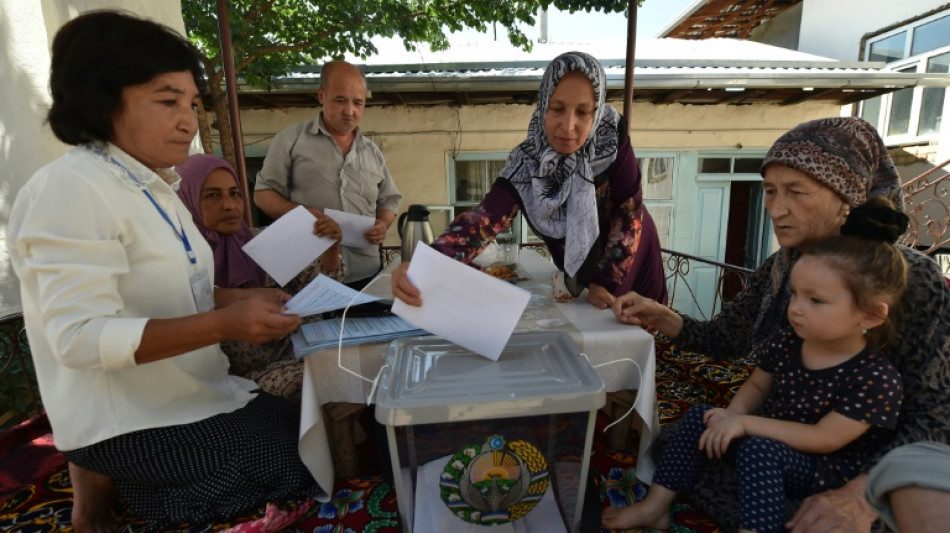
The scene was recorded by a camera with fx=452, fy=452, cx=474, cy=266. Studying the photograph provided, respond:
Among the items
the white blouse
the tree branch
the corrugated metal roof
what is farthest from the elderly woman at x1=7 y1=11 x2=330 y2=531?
the corrugated metal roof

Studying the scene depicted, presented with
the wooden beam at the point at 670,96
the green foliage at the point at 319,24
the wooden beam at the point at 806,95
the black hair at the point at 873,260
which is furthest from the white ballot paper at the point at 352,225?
the wooden beam at the point at 806,95

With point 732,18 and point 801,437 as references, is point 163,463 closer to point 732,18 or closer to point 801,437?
point 801,437

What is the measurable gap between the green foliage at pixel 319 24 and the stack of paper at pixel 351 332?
3.49 meters

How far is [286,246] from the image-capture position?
1.80 metres

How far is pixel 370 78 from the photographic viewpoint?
4570mm

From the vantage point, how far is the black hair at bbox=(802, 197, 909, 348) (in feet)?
3.60

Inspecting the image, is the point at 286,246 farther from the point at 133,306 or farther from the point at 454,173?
the point at 454,173

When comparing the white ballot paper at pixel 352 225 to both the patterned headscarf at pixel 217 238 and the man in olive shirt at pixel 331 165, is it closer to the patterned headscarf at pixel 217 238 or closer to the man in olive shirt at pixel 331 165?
the man in olive shirt at pixel 331 165

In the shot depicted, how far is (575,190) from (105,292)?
1352 millimetres

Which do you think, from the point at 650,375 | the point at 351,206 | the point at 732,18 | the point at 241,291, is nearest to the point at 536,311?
the point at 650,375

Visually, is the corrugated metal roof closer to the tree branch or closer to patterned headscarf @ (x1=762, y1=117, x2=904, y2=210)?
the tree branch

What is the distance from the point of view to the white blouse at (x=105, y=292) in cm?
98

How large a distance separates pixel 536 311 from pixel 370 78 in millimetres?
3904

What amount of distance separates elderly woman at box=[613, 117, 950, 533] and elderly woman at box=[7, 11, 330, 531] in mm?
1184
